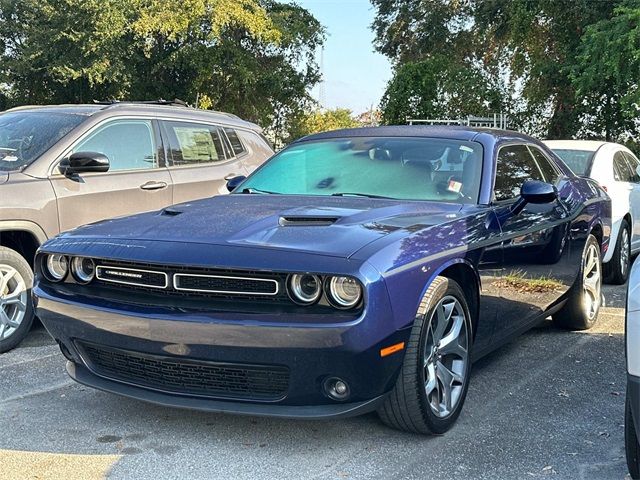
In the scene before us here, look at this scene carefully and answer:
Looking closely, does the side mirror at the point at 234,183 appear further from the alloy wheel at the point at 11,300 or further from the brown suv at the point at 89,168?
the alloy wheel at the point at 11,300

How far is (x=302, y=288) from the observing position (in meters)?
3.07

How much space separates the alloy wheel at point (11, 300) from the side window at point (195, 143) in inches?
70.9

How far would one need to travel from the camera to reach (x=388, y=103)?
23.9 meters

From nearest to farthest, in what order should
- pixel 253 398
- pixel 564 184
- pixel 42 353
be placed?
pixel 253 398 < pixel 42 353 < pixel 564 184

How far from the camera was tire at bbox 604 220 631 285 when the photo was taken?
25.4 feet

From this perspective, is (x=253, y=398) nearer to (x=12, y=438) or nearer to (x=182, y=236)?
(x=182, y=236)

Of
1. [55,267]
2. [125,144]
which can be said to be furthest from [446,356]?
[125,144]

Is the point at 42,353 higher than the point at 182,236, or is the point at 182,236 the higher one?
the point at 182,236

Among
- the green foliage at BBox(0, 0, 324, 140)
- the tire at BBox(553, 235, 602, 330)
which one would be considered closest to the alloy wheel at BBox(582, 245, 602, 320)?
the tire at BBox(553, 235, 602, 330)

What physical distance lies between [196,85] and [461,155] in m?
22.9

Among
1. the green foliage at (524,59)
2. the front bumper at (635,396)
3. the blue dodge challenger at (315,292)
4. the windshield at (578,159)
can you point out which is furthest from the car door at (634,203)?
the green foliage at (524,59)

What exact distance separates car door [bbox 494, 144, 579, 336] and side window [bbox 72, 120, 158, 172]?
3042mm

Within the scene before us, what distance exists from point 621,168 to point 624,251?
0.99 m

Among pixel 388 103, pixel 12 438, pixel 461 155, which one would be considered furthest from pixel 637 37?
pixel 12 438
